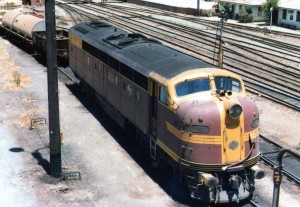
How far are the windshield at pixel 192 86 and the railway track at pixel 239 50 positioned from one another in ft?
39.0

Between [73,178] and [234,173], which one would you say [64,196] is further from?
[234,173]

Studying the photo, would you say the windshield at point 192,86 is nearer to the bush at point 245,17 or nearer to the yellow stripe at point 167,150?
the yellow stripe at point 167,150

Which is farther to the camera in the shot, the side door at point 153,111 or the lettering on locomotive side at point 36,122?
the lettering on locomotive side at point 36,122

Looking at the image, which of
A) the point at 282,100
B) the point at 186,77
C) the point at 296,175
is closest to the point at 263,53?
the point at 282,100

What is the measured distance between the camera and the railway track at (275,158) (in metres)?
16.6

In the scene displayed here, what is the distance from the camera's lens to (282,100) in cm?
2581

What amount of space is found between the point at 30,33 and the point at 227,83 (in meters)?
24.6

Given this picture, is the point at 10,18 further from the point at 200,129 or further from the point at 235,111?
the point at 235,111

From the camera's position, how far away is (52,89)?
15.9 metres

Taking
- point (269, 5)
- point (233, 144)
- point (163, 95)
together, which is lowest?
point (233, 144)

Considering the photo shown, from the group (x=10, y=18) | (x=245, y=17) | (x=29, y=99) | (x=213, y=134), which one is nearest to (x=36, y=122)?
(x=29, y=99)

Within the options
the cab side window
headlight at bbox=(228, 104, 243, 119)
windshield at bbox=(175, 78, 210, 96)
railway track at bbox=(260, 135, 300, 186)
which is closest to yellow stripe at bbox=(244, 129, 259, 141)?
headlight at bbox=(228, 104, 243, 119)

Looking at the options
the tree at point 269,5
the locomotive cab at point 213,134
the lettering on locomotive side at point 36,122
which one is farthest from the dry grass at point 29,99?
the tree at point 269,5

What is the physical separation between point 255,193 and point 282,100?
1167cm
